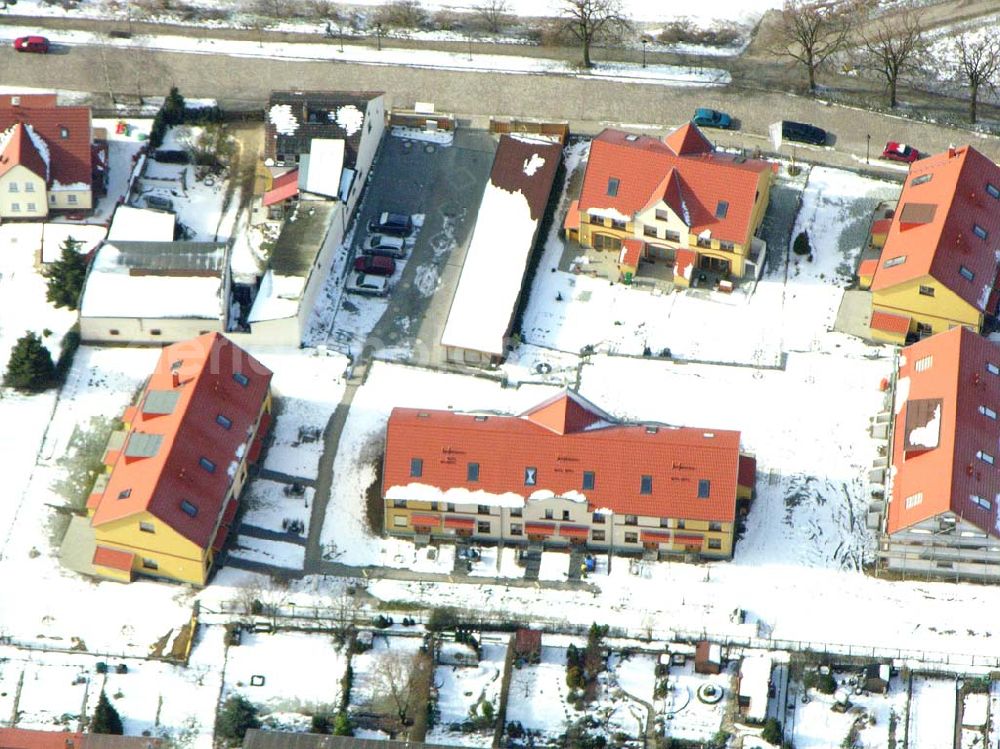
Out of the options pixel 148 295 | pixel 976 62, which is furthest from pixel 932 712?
pixel 148 295

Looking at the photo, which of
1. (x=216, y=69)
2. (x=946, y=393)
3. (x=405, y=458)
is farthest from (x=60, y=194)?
(x=946, y=393)

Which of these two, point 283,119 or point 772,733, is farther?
point 283,119

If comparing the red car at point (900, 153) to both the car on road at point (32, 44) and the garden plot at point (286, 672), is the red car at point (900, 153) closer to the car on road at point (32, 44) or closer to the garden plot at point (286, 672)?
the garden plot at point (286, 672)

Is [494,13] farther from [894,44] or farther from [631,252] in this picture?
[894,44]

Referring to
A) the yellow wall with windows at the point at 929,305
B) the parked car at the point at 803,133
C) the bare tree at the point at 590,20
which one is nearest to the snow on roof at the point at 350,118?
the bare tree at the point at 590,20

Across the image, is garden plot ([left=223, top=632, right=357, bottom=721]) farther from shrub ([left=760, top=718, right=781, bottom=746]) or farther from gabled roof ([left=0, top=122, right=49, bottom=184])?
gabled roof ([left=0, top=122, right=49, bottom=184])

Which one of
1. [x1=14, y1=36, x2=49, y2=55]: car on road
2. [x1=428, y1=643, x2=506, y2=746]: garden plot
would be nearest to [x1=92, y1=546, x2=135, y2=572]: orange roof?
[x1=428, y1=643, x2=506, y2=746]: garden plot
